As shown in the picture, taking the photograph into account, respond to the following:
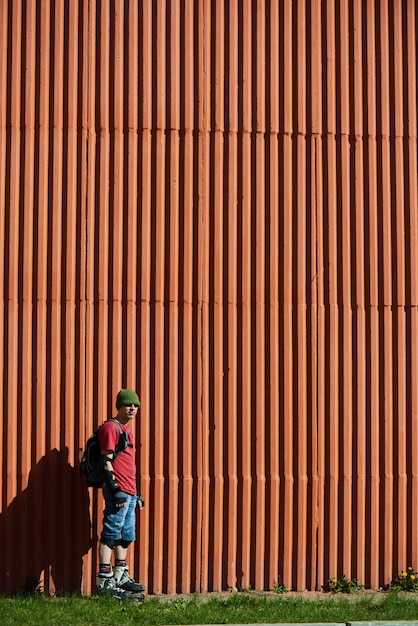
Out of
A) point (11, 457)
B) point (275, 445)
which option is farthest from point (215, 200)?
point (11, 457)

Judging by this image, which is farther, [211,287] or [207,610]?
[211,287]

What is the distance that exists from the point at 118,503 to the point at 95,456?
1.71 feet

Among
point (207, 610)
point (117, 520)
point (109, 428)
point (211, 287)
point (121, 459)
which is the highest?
point (211, 287)

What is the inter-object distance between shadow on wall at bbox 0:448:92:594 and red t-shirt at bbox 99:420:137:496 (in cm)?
63

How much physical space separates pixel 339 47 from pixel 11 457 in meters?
5.44

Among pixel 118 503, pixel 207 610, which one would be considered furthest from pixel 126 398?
pixel 207 610

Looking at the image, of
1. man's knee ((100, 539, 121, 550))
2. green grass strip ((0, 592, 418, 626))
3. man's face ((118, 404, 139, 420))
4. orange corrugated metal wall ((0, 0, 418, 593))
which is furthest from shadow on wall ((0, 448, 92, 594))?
man's face ((118, 404, 139, 420))

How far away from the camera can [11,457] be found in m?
11.2

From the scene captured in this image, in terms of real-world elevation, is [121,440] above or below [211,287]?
below

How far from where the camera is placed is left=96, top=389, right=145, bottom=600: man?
35.2 feet

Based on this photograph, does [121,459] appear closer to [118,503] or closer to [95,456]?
[95,456]

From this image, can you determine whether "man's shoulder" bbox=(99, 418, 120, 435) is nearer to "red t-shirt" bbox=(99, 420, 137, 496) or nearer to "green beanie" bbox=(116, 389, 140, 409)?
"red t-shirt" bbox=(99, 420, 137, 496)

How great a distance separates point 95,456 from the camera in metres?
10.9

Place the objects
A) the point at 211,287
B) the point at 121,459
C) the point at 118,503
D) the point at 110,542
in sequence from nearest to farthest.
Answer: the point at 118,503
the point at 110,542
the point at 121,459
the point at 211,287
